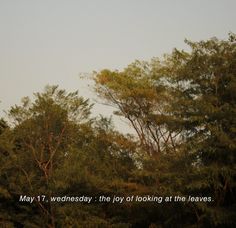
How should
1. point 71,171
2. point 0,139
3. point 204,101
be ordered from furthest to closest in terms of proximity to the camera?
point 0,139 → point 71,171 → point 204,101

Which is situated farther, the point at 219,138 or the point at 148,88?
the point at 148,88

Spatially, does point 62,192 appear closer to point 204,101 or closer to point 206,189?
point 206,189

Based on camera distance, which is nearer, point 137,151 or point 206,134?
point 206,134

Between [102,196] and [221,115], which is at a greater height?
[221,115]

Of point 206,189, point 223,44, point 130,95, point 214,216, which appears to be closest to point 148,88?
point 130,95

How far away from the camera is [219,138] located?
12.5 metres

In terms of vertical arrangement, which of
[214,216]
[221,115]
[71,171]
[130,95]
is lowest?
[214,216]

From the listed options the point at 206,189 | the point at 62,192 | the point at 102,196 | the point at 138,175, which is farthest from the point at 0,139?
the point at 206,189

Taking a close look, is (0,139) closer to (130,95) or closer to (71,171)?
(71,171)

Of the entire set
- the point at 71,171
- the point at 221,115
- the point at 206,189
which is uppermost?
the point at 221,115

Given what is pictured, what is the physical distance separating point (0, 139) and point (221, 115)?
1133 cm

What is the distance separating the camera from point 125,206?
17438mm

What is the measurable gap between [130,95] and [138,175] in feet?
20.5

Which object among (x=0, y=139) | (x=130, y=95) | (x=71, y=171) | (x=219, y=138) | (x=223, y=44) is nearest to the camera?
(x=219, y=138)
